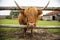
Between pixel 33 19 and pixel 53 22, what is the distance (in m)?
1.06

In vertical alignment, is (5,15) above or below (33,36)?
above

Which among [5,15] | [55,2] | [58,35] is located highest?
[55,2]

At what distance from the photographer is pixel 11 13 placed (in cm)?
306

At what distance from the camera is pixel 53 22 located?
10.2 feet

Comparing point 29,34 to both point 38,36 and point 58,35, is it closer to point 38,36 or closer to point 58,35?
point 38,36

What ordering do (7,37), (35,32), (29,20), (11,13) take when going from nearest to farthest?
1. (29,20)
2. (7,37)
3. (35,32)
4. (11,13)

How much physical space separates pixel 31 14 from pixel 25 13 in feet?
0.27

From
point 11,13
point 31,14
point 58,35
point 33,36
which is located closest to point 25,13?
point 31,14

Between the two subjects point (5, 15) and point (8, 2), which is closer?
point (8, 2)

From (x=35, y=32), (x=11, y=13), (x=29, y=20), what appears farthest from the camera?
(x=11, y=13)

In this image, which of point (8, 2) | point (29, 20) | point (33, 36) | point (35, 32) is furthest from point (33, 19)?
point (8, 2)

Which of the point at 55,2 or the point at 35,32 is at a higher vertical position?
the point at 55,2

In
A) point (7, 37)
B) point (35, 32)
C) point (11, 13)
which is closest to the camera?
point (7, 37)

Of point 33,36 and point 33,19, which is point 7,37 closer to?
point 33,36
